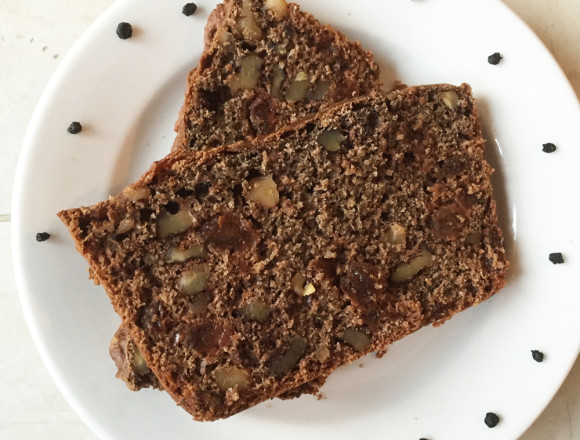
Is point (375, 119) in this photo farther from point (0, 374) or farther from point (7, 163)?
point (0, 374)

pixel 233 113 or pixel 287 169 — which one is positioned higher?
pixel 233 113

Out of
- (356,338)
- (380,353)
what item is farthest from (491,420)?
(356,338)

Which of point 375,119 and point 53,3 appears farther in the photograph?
point 53,3

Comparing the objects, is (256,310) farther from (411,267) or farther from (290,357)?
(411,267)

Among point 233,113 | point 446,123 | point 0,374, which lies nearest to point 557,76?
point 446,123

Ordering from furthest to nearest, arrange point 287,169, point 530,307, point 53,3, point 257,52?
point 53,3
point 530,307
point 257,52
point 287,169

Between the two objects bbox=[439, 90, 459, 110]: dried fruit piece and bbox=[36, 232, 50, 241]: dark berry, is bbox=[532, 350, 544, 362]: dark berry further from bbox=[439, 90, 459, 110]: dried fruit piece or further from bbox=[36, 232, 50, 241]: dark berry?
bbox=[36, 232, 50, 241]: dark berry

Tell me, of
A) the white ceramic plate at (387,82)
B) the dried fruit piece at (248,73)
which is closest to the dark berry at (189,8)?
the white ceramic plate at (387,82)
